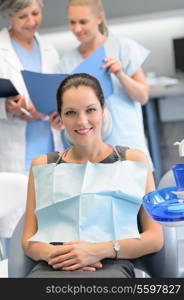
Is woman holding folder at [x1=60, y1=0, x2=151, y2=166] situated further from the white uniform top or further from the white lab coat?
the white lab coat

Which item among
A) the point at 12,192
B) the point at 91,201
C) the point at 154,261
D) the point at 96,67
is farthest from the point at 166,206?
the point at 96,67

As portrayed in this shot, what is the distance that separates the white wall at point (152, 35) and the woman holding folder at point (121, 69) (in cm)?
227

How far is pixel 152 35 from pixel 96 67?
8.90 feet

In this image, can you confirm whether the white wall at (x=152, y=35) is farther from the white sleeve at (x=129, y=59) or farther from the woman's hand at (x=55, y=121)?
the woman's hand at (x=55, y=121)

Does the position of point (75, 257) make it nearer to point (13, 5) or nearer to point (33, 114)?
point (33, 114)

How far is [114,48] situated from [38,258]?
37.5 inches

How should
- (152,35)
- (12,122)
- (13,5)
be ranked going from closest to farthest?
1. (13,5)
2. (12,122)
3. (152,35)

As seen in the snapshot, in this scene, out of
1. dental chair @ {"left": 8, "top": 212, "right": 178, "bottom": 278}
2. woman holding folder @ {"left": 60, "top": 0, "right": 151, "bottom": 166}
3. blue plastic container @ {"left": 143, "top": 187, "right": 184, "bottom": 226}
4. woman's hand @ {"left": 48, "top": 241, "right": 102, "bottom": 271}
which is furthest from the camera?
woman holding folder @ {"left": 60, "top": 0, "right": 151, "bottom": 166}

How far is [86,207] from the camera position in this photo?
44.1 inches

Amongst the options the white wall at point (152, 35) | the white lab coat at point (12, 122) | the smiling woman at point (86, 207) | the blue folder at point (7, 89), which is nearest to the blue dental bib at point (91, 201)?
the smiling woman at point (86, 207)

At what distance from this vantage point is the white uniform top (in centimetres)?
184

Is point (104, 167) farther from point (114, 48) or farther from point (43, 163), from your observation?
point (114, 48)

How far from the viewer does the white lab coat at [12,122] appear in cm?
188

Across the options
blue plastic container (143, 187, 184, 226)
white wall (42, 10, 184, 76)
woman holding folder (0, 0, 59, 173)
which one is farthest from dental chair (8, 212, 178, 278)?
white wall (42, 10, 184, 76)
